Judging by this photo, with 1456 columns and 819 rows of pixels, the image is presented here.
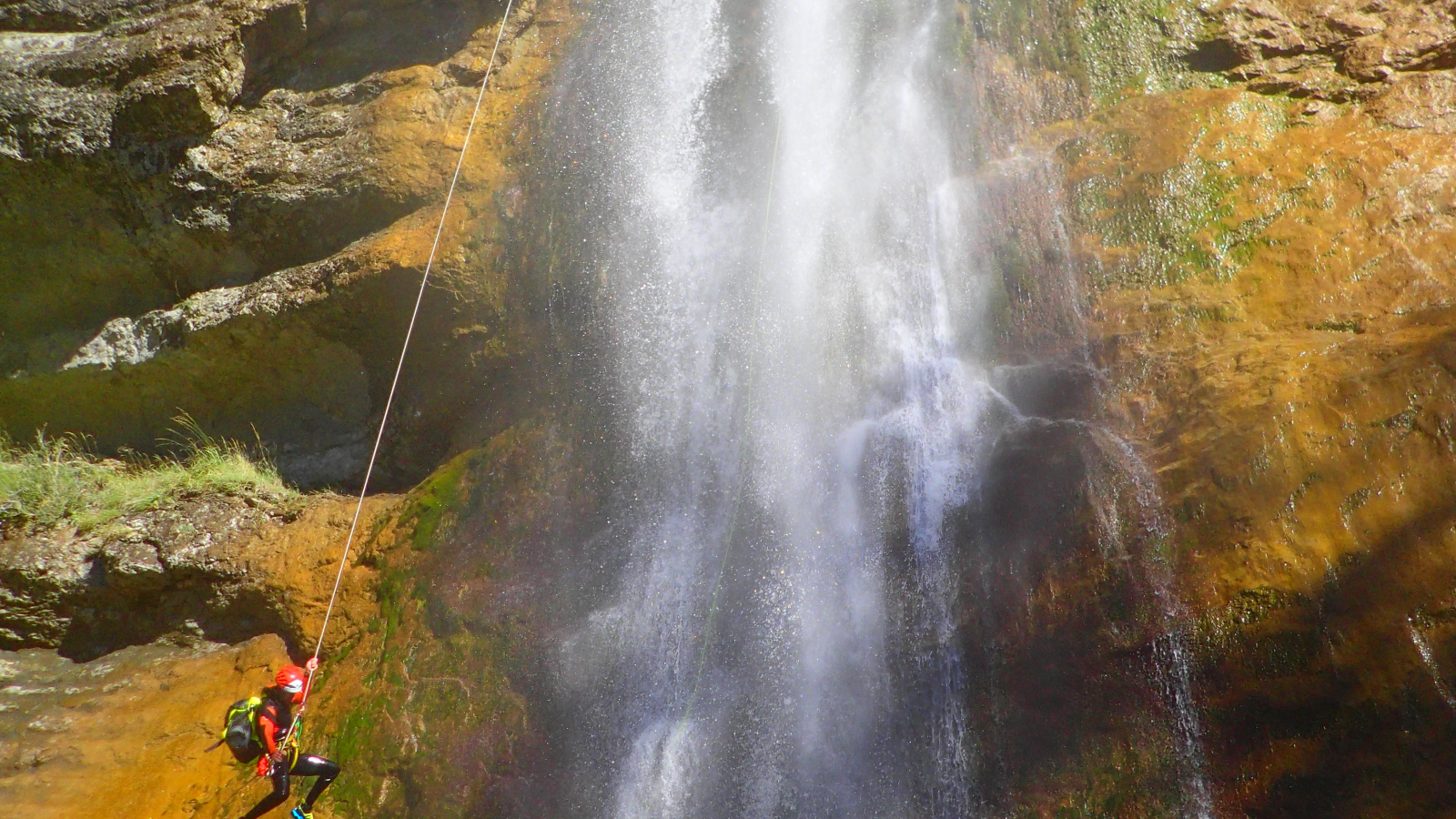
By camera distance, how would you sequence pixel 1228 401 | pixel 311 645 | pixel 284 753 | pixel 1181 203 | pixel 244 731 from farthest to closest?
pixel 311 645 < pixel 1181 203 < pixel 284 753 < pixel 244 731 < pixel 1228 401

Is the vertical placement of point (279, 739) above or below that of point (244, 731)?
below

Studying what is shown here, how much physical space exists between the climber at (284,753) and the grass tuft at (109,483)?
2.00 meters

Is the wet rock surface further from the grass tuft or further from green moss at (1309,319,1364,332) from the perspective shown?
green moss at (1309,319,1364,332)

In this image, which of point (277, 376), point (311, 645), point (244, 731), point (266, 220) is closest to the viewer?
point (244, 731)

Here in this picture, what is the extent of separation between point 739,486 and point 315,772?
10.5 ft

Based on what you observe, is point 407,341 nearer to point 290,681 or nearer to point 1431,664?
point 290,681

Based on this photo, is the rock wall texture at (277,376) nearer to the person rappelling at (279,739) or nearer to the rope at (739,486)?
the person rappelling at (279,739)

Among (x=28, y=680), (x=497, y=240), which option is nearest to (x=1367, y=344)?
(x=497, y=240)

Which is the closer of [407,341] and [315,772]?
[315,772]

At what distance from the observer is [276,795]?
17.9 ft

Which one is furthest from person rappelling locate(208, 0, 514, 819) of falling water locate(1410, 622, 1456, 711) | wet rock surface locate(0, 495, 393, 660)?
falling water locate(1410, 622, 1456, 711)

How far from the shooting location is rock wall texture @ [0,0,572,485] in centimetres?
687

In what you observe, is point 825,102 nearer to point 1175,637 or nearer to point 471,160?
point 471,160

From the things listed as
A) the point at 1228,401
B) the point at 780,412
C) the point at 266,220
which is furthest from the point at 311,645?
the point at 1228,401
